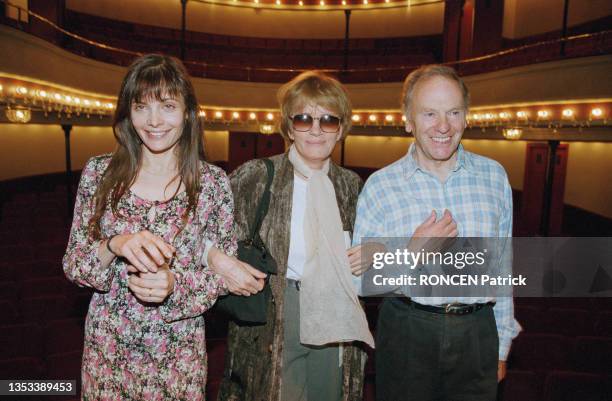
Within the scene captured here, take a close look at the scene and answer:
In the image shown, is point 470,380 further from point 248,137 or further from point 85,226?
point 248,137

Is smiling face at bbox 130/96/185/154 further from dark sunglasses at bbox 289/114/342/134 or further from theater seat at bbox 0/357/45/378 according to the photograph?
theater seat at bbox 0/357/45/378

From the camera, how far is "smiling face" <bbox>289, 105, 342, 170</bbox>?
203 centimetres

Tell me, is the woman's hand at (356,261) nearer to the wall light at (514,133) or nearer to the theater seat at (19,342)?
the theater seat at (19,342)

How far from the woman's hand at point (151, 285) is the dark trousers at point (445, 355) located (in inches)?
39.2

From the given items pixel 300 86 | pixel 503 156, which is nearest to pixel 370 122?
pixel 503 156

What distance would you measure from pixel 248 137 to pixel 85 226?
707 inches

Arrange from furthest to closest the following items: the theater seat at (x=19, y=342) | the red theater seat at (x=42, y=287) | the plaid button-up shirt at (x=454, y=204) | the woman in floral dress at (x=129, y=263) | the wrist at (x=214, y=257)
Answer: the red theater seat at (x=42, y=287)
the theater seat at (x=19, y=342)
the plaid button-up shirt at (x=454, y=204)
the wrist at (x=214, y=257)
the woman in floral dress at (x=129, y=263)

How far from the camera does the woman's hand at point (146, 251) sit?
1.28m

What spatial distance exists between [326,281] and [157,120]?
1.04 meters

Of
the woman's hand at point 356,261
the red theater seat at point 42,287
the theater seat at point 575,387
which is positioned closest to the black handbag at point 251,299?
the woman's hand at point 356,261

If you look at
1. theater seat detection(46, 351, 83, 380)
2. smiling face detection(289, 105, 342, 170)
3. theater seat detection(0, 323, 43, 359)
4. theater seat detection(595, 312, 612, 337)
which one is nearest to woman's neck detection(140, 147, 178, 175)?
smiling face detection(289, 105, 342, 170)

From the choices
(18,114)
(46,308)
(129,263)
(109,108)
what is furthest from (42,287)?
(109,108)

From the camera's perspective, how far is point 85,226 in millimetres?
1486

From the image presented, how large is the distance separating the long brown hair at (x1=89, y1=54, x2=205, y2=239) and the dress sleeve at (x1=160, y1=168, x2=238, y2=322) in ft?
0.34
